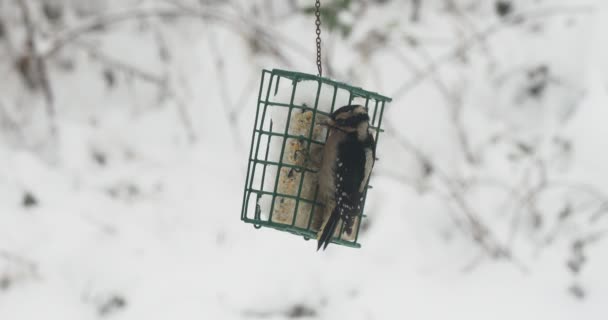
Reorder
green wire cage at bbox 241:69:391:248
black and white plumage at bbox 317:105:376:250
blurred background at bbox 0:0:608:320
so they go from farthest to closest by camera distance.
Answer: blurred background at bbox 0:0:608:320
green wire cage at bbox 241:69:391:248
black and white plumage at bbox 317:105:376:250

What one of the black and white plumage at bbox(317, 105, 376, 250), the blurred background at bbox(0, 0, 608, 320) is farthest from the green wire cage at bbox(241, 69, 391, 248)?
the blurred background at bbox(0, 0, 608, 320)

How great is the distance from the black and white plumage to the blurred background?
7.90 ft

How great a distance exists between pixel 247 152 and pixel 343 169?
3742mm

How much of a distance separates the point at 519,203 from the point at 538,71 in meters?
1.70

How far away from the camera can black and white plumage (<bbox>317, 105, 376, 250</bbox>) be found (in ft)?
9.35

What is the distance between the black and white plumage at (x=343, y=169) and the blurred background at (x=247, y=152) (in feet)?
7.90

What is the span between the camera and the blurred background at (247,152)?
5.43 metres

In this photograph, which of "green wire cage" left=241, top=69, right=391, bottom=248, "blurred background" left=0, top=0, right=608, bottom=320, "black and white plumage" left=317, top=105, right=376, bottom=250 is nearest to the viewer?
"black and white plumage" left=317, top=105, right=376, bottom=250

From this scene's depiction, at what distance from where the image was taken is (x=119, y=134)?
6.71 metres

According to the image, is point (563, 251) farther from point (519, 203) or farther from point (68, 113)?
point (68, 113)

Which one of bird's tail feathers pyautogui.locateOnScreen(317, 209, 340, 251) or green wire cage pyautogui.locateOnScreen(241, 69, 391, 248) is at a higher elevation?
green wire cage pyautogui.locateOnScreen(241, 69, 391, 248)

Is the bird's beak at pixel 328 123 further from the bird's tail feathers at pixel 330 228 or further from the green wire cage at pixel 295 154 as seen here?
the bird's tail feathers at pixel 330 228

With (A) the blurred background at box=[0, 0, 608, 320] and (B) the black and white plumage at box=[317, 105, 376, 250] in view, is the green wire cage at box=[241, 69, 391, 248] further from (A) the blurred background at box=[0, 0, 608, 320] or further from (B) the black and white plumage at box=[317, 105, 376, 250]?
(A) the blurred background at box=[0, 0, 608, 320]

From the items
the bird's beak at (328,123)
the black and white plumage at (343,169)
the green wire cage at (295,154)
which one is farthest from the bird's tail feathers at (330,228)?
the bird's beak at (328,123)
